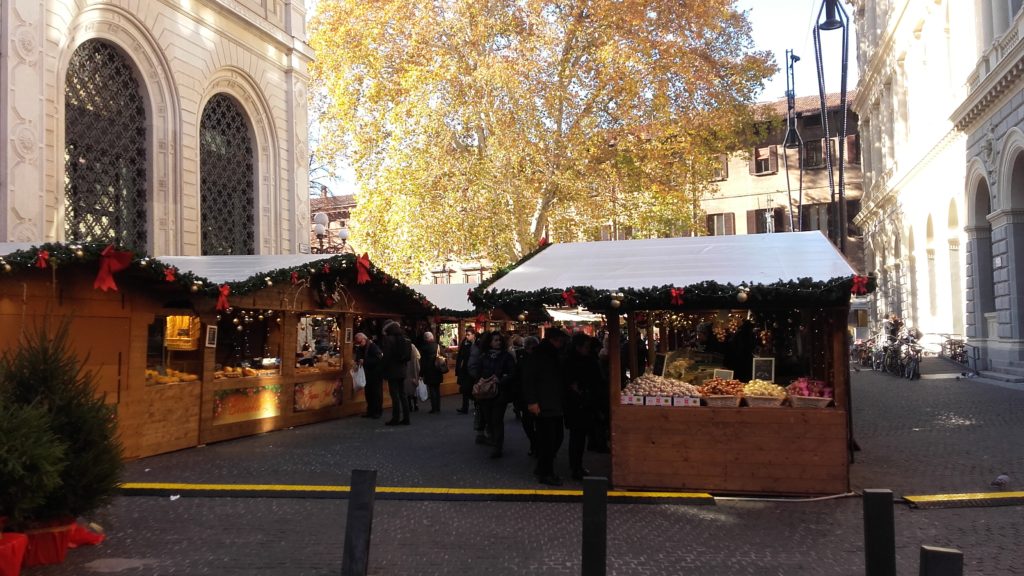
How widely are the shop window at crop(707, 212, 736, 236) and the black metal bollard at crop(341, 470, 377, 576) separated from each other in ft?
167

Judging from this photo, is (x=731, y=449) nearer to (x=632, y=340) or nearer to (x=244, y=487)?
(x=632, y=340)

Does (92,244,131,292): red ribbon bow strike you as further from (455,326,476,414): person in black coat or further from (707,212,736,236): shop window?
(707,212,736,236): shop window

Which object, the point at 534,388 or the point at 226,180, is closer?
the point at 534,388

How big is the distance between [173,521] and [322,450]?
13.1ft

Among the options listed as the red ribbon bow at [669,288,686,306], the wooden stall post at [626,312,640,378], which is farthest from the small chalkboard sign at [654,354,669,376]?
the red ribbon bow at [669,288,686,306]

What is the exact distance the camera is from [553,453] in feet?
29.3

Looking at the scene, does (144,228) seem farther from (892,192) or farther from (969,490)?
(892,192)

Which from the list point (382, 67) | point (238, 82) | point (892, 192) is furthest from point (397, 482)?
point (892, 192)

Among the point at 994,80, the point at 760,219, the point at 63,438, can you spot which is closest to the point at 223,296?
the point at 63,438

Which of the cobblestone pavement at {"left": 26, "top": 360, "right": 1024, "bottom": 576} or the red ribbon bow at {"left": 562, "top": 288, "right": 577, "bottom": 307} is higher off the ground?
the red ribbon bow at {"left": 562, "top": 288, "right": 577, "bottom": 307}

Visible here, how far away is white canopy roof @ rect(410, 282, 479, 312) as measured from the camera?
2175 cm

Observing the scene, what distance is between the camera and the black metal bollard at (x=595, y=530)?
4.47m

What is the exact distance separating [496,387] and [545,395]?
7.10ft

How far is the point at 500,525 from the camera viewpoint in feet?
23.2
